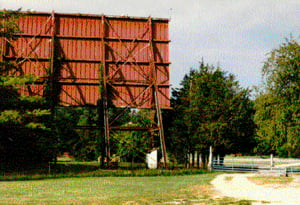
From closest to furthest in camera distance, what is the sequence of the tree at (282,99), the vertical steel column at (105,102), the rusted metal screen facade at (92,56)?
the tree at (282,99), the vertical steel column at (105,102), the rusted metal screen facade at (92,56)

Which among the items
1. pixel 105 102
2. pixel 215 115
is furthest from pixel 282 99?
pixel 105 102

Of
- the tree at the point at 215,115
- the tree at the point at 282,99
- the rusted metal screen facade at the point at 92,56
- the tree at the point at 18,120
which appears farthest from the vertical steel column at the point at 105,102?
the tree at the point at 282,99

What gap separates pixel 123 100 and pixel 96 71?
3400 millimetres

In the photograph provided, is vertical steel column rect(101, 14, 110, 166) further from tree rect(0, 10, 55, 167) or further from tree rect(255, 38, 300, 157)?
tree rect(255, 38, 300, 157)

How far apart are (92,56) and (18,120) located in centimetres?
1050

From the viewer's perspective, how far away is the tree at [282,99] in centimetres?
2588

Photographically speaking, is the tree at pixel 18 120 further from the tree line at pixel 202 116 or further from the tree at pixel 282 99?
the tree at pixel 282 99

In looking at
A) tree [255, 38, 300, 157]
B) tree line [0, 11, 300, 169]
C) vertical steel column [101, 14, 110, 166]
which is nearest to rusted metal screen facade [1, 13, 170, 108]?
vertical steel column [101, 14, 110, 166]

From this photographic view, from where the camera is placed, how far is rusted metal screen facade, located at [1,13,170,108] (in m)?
33.1

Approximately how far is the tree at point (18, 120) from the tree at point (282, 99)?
15.3 m

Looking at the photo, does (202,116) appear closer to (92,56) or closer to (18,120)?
(92,56)

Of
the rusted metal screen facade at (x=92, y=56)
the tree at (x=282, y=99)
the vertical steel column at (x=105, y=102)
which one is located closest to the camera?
the tree at (x=282, y=99)

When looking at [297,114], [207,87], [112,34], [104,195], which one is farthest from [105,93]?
[104,195]

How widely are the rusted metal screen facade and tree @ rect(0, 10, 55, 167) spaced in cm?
210
